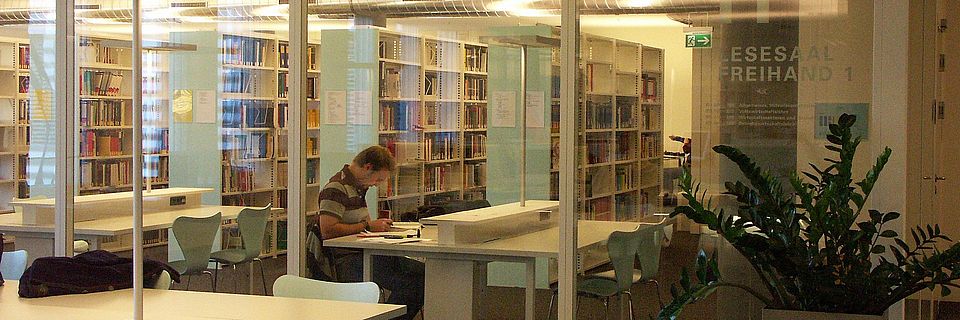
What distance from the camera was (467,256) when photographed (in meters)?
6.16

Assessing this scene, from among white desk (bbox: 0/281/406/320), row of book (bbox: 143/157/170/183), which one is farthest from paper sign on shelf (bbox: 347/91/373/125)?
white desk (bbox: 0/281/406/320)

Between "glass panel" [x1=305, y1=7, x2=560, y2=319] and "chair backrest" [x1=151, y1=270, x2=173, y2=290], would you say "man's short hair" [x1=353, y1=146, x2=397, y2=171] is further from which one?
"chair backrest" [x1=151, y1=270, x2=173, y2=290]

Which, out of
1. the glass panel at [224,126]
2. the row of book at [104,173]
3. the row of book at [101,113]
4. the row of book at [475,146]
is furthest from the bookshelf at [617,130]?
the row of book at [101,113]

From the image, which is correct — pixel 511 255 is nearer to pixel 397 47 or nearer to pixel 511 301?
pixel 511 301

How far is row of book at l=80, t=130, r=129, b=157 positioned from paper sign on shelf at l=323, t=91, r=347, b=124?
168cm

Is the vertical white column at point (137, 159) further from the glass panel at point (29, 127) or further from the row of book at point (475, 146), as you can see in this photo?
the glass panel at point (29, 127)

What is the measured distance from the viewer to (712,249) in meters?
5.93

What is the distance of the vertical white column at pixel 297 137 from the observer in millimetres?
6568

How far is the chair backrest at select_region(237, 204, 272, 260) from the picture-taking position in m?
6.77

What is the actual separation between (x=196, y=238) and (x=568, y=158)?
7.78 feet

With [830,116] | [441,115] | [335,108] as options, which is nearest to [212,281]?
[335,108]

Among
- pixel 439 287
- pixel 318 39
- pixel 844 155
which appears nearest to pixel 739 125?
pixel 844 155

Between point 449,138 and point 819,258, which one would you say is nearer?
point 819,258

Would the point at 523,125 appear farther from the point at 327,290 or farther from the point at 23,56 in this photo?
the point at 23,56
